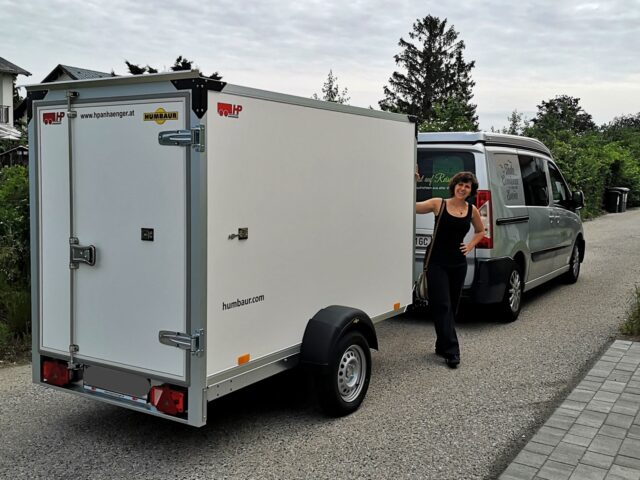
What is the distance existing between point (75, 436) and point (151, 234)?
1672 mm

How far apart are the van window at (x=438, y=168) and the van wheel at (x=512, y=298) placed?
4.13ft

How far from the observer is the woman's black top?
621 centimetres

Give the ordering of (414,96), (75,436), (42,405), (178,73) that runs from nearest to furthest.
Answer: (178,73) → (75,436) → (42,405) → (414,96)

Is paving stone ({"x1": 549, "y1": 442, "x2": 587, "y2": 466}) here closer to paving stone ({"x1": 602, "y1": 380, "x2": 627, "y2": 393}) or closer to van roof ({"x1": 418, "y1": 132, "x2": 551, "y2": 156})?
paving stone ({"x1": 602, "y1": 380, "x2": 627, "y2": 393})

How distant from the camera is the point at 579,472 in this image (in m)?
3.96

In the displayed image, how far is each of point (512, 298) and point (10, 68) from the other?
4606 cm

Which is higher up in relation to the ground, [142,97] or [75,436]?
[142,97]

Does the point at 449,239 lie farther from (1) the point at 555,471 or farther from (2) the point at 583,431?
(1) the point at 555,471

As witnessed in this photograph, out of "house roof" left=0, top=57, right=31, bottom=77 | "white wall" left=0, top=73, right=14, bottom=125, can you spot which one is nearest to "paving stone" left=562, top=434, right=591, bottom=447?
"house roof" left=0, top=57, right=31, bottom=77

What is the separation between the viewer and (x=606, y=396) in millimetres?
5305

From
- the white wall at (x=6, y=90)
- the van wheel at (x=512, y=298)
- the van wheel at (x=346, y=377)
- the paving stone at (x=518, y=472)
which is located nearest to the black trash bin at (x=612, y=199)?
the van wheel at (x=512, y=298)

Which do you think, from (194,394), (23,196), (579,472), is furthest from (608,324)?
(23,196)

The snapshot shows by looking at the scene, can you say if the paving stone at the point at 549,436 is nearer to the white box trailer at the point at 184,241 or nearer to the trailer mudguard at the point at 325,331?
the white box trailer at the point at 184,241

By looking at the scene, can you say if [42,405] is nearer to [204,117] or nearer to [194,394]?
[194,394]
